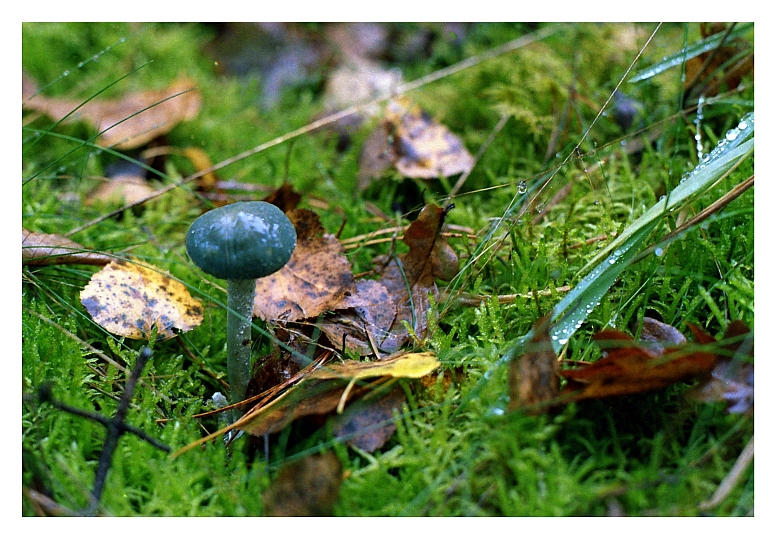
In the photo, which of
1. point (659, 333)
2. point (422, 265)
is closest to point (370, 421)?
point (422, 265)

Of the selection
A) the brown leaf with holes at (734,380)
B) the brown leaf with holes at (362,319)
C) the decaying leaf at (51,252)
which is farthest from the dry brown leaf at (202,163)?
the brown leaf with holes at (734,380)

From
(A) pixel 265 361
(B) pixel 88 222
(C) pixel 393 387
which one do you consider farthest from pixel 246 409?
(B) pixel 88 222

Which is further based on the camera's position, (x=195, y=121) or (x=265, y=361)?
(x=195, y=121)

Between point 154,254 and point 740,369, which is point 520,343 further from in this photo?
point 154,254

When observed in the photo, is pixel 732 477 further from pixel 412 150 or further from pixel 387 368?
pixel 412 150

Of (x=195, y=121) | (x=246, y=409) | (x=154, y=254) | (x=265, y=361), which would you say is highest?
(x=195, y=121)

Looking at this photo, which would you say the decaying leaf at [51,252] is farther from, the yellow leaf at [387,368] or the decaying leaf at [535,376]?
the decaying leaf at [535,376]
